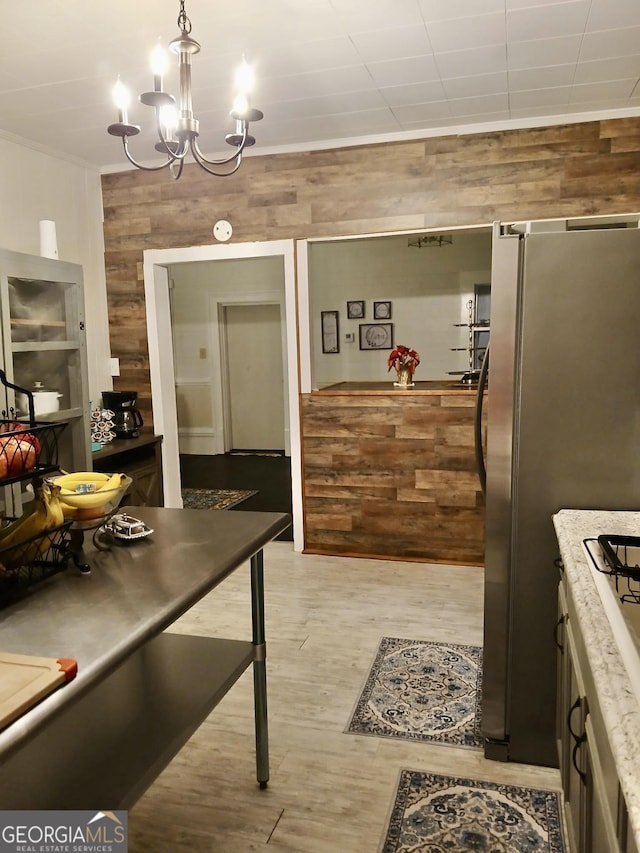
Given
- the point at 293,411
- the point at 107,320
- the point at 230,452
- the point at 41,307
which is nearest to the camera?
the point at 41,307

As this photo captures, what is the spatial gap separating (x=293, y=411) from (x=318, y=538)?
889 mm

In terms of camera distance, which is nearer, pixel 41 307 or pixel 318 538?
pixel 41 307

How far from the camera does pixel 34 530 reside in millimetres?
1507

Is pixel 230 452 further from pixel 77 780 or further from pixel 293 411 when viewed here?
pixel 77 780

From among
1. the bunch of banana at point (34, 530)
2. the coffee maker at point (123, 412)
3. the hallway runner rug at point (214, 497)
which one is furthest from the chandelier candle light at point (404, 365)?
the bunch of banana at point (34, 530)

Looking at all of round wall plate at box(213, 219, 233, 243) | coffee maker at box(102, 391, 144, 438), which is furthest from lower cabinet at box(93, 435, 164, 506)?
round wall plate at box(213, 219, 233, 243)

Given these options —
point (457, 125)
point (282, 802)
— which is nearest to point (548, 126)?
point (457, 125)

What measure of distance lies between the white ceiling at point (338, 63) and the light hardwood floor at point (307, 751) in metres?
2.69

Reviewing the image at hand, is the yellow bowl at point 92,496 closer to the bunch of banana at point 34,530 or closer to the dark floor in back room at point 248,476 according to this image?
the bunch of banana at point 34,530

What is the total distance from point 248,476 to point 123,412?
2411 mm

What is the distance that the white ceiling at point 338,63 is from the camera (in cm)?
255

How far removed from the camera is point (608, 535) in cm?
180

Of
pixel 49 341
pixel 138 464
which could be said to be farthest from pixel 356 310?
pixel 49 341

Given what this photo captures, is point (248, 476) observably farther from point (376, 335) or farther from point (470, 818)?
point (470, 818)
